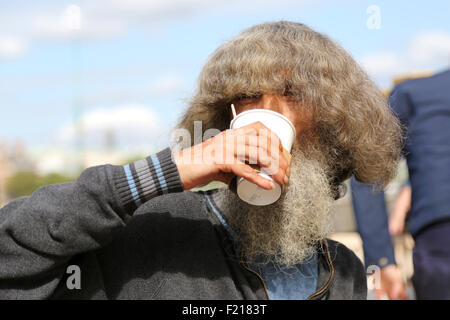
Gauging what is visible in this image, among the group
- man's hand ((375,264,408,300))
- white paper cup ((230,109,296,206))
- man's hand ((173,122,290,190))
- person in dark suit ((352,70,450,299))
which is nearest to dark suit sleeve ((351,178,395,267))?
man's hand ((375,264,408,300))

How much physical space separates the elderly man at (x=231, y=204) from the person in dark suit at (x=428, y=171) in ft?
0.32

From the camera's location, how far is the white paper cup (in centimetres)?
155

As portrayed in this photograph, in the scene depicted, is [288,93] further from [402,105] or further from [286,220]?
[402,105]

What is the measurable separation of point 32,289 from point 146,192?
38 centimetres

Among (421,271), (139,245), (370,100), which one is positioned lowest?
(421,271)

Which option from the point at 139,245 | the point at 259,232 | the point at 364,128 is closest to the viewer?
the point at 139,245

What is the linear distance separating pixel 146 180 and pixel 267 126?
1.23 feet

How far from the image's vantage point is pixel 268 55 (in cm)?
181

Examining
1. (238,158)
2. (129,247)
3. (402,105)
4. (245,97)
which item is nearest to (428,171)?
(402,105)

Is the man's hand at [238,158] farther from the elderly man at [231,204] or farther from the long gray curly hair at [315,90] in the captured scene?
the long gray curly hair at [315,90]

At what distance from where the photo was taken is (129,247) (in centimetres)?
164
